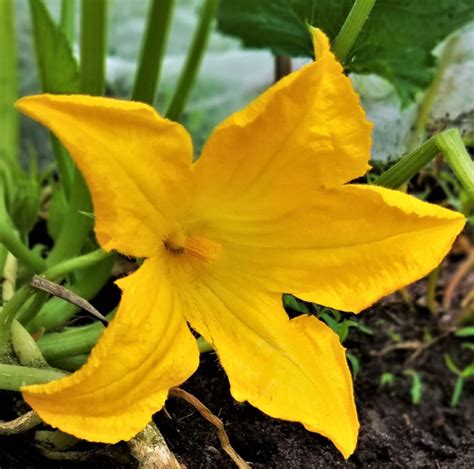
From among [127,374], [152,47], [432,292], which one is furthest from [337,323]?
[432,292]

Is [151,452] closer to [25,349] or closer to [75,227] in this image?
[25,349]

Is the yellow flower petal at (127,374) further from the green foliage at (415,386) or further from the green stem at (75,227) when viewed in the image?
the green foliage at (415,386)

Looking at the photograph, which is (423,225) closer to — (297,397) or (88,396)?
(297,397)

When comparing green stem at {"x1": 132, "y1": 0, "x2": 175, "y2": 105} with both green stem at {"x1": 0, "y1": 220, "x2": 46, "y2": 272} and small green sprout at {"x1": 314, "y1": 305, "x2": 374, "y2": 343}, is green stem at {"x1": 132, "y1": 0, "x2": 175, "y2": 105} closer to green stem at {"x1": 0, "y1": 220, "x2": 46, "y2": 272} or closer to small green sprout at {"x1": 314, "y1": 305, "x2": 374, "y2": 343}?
green stem at {"x1": 0, "y1": 220, "x2": 46, "y2": 272}

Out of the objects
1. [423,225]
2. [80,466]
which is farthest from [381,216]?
[80,466]

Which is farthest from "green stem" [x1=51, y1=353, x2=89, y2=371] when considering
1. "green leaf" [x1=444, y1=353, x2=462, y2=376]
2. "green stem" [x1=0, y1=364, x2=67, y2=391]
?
"green leaf" [x1=444, y1=353, x2=462, y2=376]

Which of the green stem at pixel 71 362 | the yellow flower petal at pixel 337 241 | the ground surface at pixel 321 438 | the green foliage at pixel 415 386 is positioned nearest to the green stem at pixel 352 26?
the yellow flower petal at pixel 337 241
